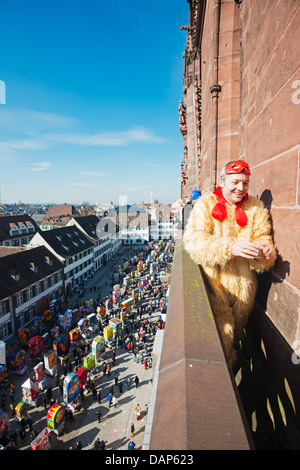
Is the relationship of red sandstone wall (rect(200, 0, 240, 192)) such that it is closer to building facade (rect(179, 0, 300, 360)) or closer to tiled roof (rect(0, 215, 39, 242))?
building facade (rect(179, 0, 300, 360))

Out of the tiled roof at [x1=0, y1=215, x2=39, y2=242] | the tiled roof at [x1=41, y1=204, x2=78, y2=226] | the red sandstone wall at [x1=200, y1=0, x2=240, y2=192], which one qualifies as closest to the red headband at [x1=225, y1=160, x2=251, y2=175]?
the red sandstone wall at [x1=200, y1=0, x2=240, y2=192]

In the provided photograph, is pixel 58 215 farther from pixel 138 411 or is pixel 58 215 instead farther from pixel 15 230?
pixel 138 411

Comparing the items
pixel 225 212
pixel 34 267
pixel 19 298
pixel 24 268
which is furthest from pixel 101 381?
pixel 225 212

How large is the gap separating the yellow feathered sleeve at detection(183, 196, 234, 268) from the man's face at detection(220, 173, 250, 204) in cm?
27

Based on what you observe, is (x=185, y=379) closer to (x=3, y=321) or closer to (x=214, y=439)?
(x=214, y=439)

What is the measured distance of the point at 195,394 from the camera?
4.30 ft

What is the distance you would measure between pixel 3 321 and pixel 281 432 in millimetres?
22606

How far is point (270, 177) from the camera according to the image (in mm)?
2713

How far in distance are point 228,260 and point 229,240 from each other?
294mm
